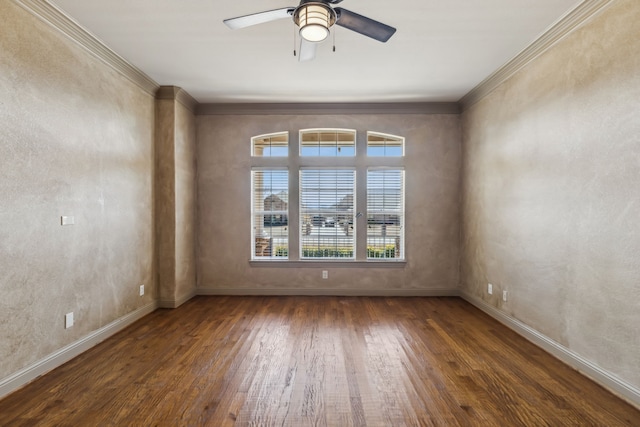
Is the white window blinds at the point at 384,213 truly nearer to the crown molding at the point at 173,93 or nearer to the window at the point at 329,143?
the window at the point at 329,143

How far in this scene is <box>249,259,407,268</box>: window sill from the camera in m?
5.04

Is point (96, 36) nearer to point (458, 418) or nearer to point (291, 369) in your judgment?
point (291, 369)

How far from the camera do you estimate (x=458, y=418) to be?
2.05 metres

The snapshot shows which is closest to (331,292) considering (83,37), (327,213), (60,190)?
(327,213)

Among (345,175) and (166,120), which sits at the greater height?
(166,120)

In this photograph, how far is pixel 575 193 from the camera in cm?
273

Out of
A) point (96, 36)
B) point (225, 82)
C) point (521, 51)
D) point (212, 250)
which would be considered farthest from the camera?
point (212, 250)

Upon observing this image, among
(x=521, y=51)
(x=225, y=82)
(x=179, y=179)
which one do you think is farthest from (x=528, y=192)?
(x=179, y=179)

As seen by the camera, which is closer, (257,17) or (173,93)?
(257,17)

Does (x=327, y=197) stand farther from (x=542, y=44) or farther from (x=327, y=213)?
(x=542, y=44)

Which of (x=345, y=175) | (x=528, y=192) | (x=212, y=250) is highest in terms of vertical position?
(x=345, y=175)

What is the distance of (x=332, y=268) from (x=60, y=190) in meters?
3.48

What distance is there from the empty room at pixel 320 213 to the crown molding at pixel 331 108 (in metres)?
0.03

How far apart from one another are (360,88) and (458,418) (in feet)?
12.3
